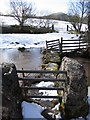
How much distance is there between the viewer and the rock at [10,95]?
520cm

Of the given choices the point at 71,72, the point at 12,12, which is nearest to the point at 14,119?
the point at 71,72

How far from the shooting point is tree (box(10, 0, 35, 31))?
41469mm

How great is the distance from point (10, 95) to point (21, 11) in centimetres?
3814

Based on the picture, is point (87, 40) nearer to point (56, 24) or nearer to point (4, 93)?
point (4, 93)

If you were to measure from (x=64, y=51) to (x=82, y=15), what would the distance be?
18.6 meters

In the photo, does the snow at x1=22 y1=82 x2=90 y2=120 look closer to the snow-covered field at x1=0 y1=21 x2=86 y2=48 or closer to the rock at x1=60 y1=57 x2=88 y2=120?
the rock at x1=60 y1=57 x2=88 y2=120

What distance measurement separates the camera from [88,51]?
20719 mm

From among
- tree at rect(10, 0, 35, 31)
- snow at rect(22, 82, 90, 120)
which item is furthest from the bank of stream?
tree at rect(10, 0, 35, 31)

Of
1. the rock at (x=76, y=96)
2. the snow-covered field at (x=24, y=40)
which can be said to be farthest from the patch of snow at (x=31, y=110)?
the snow-covered field at (x=24, y=40)

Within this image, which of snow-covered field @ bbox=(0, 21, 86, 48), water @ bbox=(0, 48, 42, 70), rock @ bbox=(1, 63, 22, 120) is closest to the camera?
rock @ bbox=(1, 63, 22, 120)

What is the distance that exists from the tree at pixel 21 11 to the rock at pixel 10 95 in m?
35.0

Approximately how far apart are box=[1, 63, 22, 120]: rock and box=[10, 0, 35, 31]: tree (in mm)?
34960

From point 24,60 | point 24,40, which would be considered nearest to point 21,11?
point 24,40

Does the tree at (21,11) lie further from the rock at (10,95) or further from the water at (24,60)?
the rock at (10,95)
